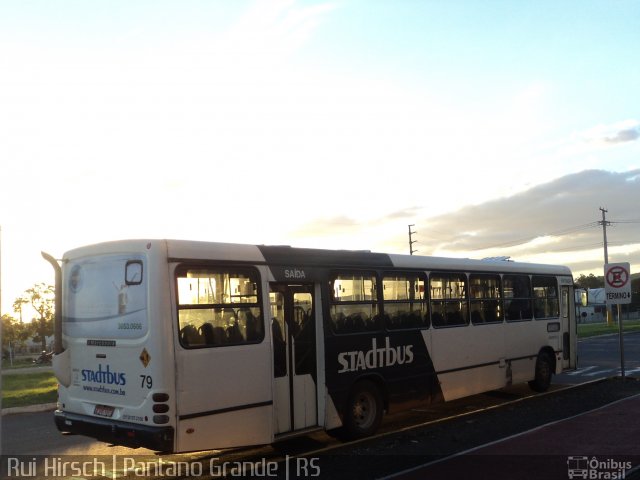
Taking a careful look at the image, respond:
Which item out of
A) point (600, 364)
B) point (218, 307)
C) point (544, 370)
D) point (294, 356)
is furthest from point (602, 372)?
point (218, 307)

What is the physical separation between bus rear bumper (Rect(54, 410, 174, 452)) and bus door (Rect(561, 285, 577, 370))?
11.8 metres

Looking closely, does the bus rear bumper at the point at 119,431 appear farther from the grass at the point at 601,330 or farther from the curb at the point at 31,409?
the grass at the point at 601,330

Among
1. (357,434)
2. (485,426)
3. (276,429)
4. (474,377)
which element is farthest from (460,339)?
(276,429)

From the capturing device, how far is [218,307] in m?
8.25

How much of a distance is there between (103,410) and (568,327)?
12450mm

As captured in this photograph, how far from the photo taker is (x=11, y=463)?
30.7ft

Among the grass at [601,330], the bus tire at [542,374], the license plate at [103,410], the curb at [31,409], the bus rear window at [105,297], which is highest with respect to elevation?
the bus rear window at [105,297]

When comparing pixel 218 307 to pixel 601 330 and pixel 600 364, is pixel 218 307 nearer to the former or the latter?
pixel 600 364

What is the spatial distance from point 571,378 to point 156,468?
13.1 metres

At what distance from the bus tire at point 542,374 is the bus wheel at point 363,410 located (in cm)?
595

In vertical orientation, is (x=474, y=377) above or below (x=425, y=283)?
below

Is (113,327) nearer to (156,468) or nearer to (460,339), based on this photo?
(156,468)

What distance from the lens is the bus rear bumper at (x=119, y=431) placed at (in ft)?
24.1

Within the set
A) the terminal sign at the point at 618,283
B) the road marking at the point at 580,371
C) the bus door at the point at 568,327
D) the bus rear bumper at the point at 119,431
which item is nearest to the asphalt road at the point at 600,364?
the road marking at the point at 580,371
